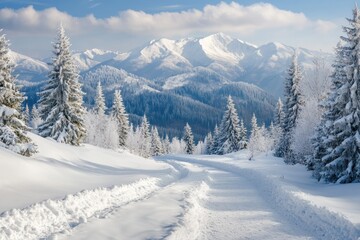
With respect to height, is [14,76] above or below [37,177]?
above

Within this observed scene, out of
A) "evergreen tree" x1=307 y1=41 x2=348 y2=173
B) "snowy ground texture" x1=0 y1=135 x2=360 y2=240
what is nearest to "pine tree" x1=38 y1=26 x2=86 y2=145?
"snowy ground texture" x1=0 y1=135 x2=360 y2=240

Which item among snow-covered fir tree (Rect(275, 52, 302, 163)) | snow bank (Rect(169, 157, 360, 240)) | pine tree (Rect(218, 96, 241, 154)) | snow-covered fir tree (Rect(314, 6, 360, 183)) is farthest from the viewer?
Answer: pine tree (Rect(218, 96, 241, 154))

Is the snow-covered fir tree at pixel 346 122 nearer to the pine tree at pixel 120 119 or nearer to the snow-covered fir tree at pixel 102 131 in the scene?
the snow-covered fir tree at pixel 102 131

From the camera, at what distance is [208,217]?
13797 millimetres

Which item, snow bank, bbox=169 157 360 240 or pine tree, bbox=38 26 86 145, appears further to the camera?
pine tree, bbox=38 26 86 145

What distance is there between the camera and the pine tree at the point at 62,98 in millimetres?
37656

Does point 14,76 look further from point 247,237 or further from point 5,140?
point 247,237

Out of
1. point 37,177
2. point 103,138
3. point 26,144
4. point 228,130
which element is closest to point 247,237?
point 37,177

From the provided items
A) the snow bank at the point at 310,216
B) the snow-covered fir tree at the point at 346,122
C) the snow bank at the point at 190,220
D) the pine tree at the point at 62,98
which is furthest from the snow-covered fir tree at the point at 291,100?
the snow bank at the point at 190,220

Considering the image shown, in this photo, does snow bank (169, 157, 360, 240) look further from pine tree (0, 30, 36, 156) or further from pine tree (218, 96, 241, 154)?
pine tree (218, 96, 241, 154)

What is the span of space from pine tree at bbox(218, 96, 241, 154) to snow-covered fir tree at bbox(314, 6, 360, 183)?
154 ft

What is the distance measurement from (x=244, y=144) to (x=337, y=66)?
159 ft

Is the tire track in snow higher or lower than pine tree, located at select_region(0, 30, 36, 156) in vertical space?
lower

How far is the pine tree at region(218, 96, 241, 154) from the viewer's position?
72806 millimetres
